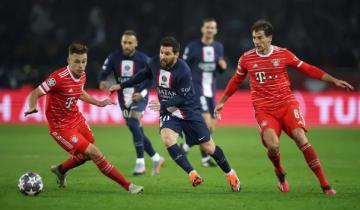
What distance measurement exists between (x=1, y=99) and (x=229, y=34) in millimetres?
8459

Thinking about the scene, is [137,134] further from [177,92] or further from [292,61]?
[292,61]

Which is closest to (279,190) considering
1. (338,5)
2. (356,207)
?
Result: (356,207)

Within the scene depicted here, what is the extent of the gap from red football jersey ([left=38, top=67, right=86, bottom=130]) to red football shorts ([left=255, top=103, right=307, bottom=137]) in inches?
100

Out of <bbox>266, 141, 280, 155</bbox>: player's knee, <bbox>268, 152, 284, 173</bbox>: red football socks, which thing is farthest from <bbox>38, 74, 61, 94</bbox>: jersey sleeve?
<bbox>268, 152, 284, 173</bbox>: red football socks

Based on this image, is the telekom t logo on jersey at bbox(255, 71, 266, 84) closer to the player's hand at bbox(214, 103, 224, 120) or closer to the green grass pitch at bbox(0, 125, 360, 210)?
the player's hand at bbox(214, 103, 224, 120)

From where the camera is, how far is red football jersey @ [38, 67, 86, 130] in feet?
32.3

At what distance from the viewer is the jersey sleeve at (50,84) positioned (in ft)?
31.7

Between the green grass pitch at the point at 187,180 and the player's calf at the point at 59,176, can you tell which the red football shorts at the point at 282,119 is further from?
the player's calf at the point at 59,176

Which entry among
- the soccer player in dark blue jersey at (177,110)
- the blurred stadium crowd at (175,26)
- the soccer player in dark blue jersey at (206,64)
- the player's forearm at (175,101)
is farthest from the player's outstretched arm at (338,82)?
the blurred stadium crowd at (175,26)

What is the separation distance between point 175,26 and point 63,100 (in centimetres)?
1654

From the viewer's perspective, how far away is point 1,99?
2388cm

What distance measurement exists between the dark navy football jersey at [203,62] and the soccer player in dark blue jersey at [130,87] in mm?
1921

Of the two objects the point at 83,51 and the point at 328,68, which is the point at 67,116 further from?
the point at 328,68

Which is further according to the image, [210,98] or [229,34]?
[229,34]
